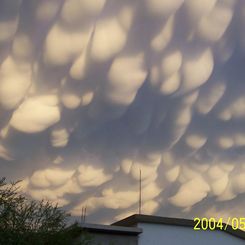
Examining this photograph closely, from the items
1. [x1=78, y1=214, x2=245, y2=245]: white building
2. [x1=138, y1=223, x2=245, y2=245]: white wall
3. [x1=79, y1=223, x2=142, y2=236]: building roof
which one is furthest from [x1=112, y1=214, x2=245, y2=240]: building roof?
[x1=79, y1=223, x2=142, y2=236]: building roof

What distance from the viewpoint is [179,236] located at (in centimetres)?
3031

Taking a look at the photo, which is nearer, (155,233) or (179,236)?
(155,233)

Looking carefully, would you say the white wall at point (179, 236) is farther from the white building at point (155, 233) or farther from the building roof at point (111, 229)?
the building roof at point (111, 229)

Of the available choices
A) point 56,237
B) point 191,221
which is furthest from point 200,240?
point 56,237

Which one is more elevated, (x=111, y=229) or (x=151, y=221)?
(x=151, y=221)

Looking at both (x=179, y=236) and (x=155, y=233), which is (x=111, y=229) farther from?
(x=179, y=236)

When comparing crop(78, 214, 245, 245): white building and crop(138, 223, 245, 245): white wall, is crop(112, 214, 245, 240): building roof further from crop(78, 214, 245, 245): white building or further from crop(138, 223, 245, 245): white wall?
crop(138, 223, 245, 245): white wall

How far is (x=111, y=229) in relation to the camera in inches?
1072

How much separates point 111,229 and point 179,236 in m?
6.10

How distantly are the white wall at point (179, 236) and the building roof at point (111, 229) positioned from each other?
66cm

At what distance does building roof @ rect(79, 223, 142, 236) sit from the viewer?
2644cm

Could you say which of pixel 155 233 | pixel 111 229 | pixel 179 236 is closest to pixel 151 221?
pixel 155 233

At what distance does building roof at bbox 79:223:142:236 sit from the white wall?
66cm

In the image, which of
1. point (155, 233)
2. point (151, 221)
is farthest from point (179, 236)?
point (151, 221)
